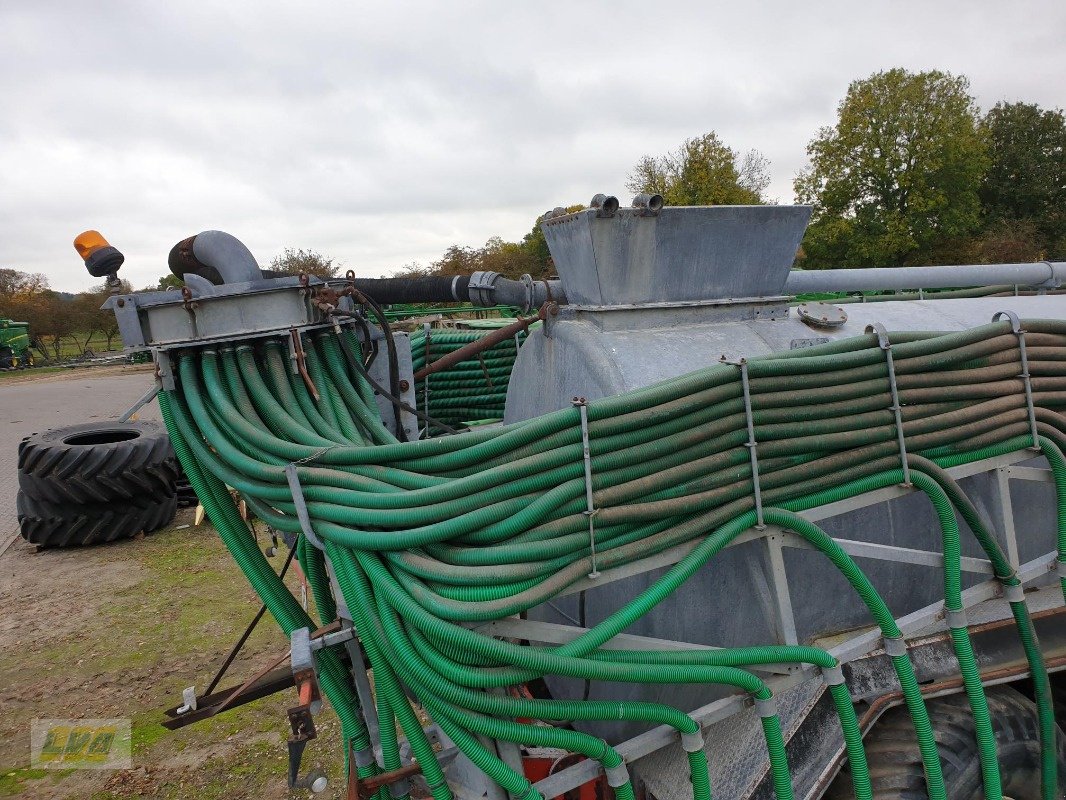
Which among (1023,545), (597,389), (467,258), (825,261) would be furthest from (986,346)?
(467,258)

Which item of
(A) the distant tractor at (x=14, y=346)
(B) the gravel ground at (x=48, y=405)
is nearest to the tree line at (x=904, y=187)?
(B) the gravel ground at (x=48, y=405)

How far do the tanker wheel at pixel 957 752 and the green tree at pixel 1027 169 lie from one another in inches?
1321

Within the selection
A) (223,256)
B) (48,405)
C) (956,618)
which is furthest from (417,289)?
(48,405)

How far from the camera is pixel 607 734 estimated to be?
271cm

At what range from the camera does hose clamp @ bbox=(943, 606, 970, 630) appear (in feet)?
8.33

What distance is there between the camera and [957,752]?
2.68 m

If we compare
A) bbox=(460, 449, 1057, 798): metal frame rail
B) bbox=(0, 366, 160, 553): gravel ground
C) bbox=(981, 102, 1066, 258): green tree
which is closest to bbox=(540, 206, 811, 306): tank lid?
bbox=(460, 449, 1057, 798): metal frame rail

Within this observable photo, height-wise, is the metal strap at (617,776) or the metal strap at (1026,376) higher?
the metal strap at (1026,376)

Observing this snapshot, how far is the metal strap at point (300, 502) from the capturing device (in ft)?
7.30

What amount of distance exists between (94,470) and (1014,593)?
7901mm

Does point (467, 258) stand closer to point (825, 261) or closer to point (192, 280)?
point (825, 261)

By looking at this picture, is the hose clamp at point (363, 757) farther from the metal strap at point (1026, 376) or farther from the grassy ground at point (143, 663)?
the metal strap at point (1026, 376)

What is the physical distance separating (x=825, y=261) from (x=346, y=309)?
1142 inches

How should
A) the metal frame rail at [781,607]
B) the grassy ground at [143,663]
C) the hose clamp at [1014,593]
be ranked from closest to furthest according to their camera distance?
the metal frame rail at [781,607] < the hose clamp at [1014,593] < the grassy ground at [143,663]
